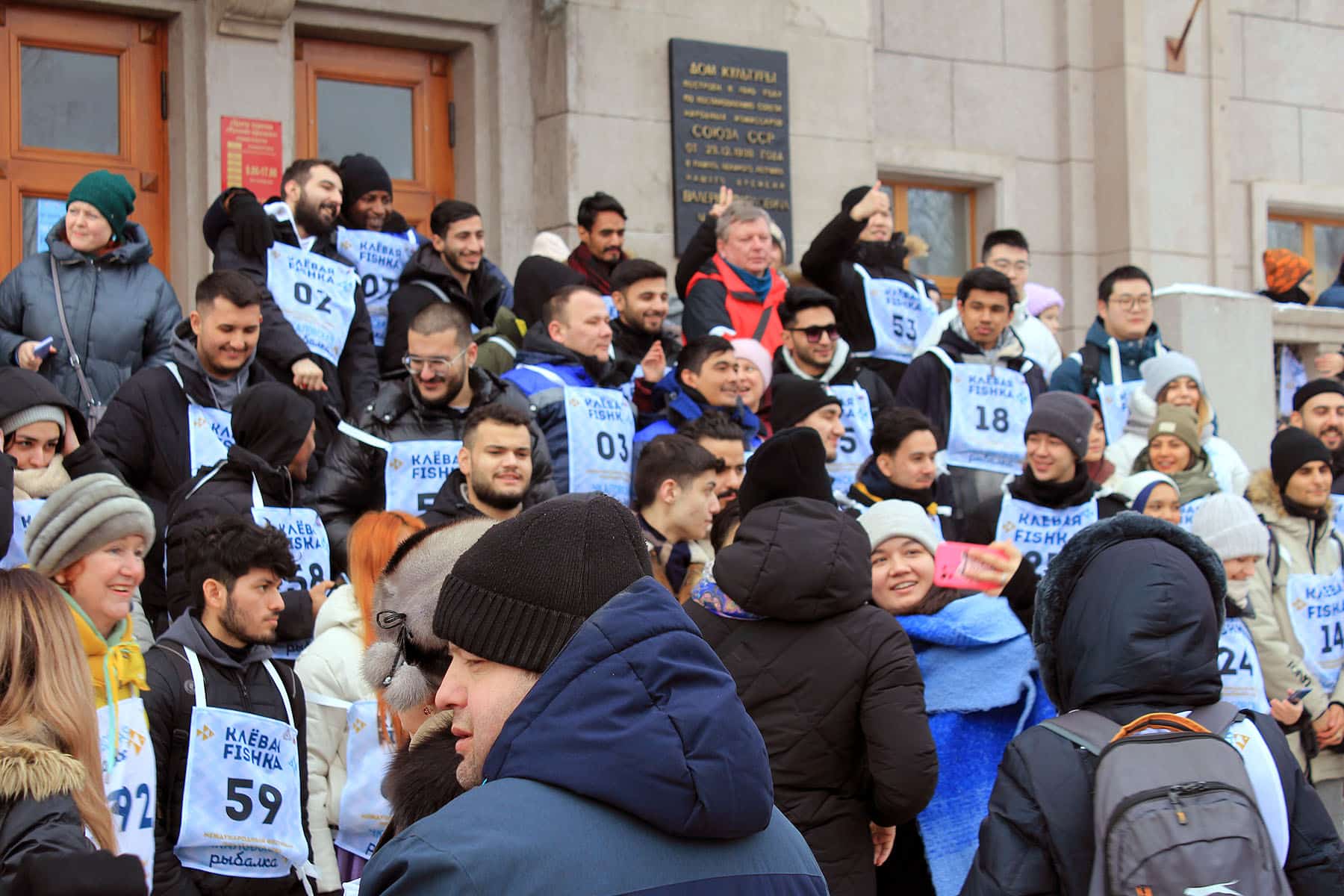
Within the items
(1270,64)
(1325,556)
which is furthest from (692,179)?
(1270,64)

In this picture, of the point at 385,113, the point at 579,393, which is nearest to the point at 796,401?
the point at 579,393

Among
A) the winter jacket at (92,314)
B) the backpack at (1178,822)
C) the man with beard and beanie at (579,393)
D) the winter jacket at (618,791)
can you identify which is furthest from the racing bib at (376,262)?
the winter jacket at (618,791)

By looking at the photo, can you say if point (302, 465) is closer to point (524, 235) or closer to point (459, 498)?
point (459, 498)

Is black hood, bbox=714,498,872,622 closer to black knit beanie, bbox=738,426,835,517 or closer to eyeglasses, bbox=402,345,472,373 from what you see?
black knit beanie, bbox=738,426,835,517

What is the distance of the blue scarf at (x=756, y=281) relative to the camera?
9914 mm

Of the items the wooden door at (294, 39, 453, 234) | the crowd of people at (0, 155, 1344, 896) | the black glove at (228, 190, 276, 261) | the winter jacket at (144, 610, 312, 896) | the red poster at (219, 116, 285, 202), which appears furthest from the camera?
the wooden door at (294, 39, 453, 234)

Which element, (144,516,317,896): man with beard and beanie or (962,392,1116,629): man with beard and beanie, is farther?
(962,392,1116,629): man with beard and beanie

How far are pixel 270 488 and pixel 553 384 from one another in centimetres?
182

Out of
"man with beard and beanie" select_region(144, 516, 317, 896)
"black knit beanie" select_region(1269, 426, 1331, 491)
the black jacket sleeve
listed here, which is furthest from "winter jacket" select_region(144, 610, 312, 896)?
"black knit beanie" select_region(1269, 426, 1331, 491)

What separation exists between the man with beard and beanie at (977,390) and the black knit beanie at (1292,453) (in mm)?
1242

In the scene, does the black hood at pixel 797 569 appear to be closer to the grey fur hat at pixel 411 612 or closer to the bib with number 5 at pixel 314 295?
the grey fur hat at pixel 411 612

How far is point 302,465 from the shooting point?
698 cm

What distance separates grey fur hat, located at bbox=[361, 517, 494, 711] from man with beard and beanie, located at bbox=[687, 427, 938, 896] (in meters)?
1.44

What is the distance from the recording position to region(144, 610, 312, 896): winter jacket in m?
5.09
